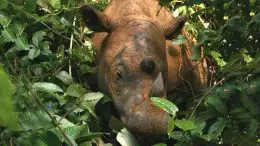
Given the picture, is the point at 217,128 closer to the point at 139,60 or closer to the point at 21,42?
the point at 21,42

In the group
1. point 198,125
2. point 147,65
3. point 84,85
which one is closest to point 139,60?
point 147,65

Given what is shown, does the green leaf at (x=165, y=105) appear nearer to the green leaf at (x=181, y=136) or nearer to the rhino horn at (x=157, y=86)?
the green leaf at (x=181, y=136)

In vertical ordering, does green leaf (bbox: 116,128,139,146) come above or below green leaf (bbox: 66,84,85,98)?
below

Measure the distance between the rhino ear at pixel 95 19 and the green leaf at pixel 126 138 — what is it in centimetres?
155

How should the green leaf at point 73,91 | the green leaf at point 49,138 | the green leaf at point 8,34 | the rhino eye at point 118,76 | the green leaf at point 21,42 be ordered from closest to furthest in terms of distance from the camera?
the green leaf at point 49,138 < the green leaf at point 8,34 < the green leaf at point 21,42 < the green leaf at point 73,91 < the rhino eye at point 118,76

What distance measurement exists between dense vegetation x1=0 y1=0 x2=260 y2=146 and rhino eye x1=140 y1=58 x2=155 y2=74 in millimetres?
349

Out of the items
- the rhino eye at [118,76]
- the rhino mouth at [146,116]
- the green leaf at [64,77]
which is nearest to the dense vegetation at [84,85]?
the green leaf at [64,77]

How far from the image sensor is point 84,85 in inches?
185

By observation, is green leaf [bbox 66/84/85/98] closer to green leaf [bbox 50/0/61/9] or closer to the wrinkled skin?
the wrinkled skin

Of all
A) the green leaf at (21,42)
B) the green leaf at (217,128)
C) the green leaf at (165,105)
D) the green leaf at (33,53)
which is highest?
the green leaf at (21,42)

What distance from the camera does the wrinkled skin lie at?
402 centimetres

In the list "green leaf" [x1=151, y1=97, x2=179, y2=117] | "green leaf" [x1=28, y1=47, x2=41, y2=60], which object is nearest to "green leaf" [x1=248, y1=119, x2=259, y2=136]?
"green leaf" [x1=151, y1=97, x2=179, y2=117]

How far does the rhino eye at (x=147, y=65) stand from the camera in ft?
14.2

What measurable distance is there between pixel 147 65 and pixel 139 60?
260 mm
